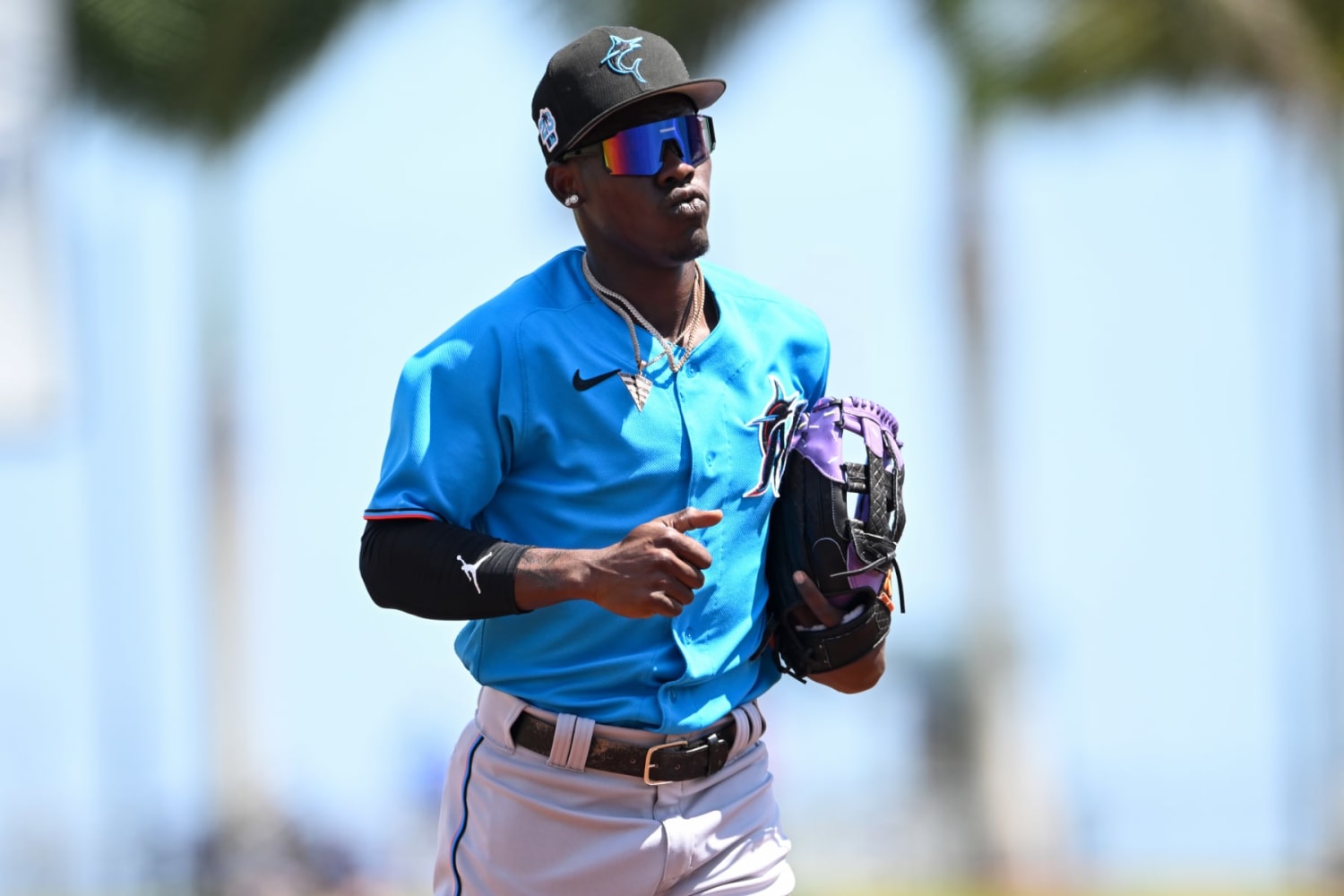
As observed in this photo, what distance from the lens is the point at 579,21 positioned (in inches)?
828

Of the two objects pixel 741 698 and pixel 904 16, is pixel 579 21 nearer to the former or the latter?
pixel 904 16

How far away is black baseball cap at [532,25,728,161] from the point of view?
4.20 meters

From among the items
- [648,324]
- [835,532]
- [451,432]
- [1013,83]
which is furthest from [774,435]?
[1013,83]

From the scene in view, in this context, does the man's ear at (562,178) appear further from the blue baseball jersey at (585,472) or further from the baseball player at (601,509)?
the blue baseball jersey at (585,472)

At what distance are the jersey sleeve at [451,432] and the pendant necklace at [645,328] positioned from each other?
27 cm

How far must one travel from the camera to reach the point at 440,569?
396 cm

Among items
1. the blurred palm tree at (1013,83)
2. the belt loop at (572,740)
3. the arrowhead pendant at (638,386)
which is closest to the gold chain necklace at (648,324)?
the arrowhead pendant at (638,386)

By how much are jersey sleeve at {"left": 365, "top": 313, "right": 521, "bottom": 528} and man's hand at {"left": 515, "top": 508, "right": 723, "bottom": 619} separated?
26 centimetres

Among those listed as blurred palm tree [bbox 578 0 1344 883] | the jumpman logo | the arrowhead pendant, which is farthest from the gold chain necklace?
blurred palm tree [bbox 578 0 1344 883]

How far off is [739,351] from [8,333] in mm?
4364

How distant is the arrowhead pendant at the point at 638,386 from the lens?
4172mm

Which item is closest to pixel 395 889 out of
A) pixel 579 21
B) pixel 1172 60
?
pixel 579 21

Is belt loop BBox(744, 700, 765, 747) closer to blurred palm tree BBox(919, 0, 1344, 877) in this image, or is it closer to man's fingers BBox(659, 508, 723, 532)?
man's fingers BBox(659, 508, 723, 532)

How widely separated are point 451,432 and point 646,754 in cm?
78
